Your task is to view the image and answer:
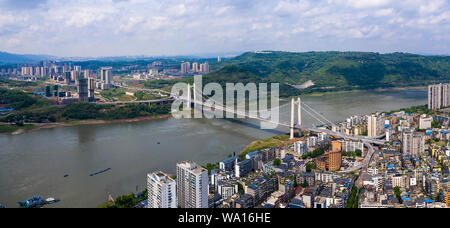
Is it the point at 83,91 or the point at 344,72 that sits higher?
the point at 344,72

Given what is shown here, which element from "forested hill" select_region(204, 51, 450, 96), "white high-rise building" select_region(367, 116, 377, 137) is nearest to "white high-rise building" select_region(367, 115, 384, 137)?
"white high-rise building" select_region(367, 116, 377, 137)

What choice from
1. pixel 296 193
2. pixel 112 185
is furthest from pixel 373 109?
pixel 112 185

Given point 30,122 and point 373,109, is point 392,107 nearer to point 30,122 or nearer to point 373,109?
point 373,109

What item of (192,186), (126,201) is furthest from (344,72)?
(192,186)

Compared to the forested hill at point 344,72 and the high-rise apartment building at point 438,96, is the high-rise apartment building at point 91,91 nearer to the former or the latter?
the forested hill at point 344,72

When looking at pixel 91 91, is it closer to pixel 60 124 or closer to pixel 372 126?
pixel 60 124

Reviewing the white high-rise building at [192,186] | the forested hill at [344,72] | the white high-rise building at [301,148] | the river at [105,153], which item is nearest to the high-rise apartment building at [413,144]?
the white high-rise building at [301,148]

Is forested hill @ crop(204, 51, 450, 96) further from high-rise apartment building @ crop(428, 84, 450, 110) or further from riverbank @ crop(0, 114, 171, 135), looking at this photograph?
riverbank @ crop(0, 114, 171, 135)
